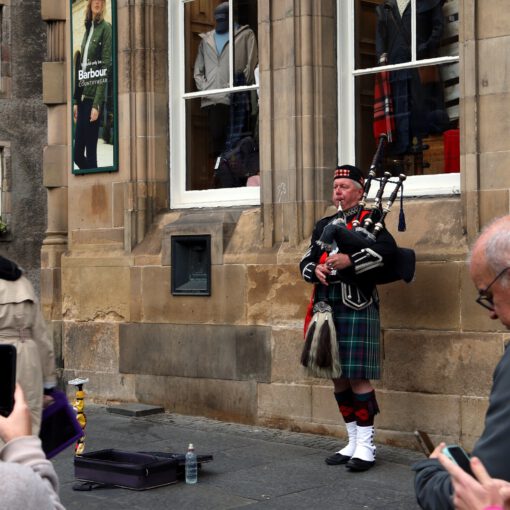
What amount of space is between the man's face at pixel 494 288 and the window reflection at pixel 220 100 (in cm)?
699

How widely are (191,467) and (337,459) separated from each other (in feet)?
3.59

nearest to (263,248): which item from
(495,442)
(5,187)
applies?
(495,442)

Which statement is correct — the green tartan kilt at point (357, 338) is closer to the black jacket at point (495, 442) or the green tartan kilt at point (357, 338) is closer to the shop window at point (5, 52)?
the black jacket at point (495, 442)

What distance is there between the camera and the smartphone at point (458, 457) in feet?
8.66

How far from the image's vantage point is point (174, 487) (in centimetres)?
727

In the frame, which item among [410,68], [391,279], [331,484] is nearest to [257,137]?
[410,68]

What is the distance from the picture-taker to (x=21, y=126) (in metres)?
19.6

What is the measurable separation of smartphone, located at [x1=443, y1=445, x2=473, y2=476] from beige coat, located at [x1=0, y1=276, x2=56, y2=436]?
162 inches

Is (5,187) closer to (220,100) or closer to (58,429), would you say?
(220,100)

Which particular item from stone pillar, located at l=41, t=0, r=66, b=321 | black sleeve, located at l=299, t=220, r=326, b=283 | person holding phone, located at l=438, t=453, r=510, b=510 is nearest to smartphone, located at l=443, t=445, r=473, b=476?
person holding phone, located at l=438, t=453, r=510, b=510

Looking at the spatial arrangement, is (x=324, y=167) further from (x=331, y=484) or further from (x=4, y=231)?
(x=4, y=231)

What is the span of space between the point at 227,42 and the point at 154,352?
2.79 meters

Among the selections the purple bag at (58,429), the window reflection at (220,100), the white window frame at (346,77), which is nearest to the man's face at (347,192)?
the white window frame at (346,77)

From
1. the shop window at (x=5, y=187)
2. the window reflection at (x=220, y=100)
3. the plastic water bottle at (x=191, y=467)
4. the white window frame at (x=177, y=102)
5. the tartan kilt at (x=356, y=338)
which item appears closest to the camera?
the plastic water bottle at (x=191, y=467)
